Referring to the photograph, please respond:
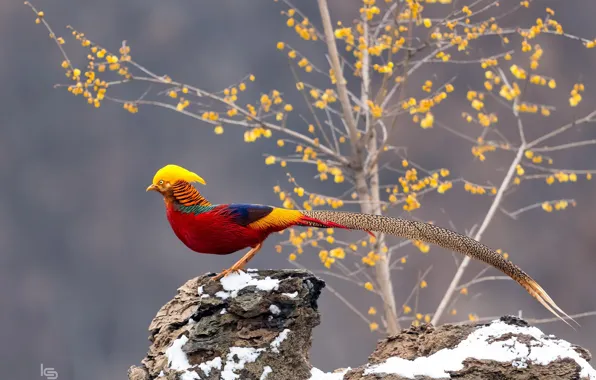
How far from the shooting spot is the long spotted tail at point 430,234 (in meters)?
3.55

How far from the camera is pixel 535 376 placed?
3361mm

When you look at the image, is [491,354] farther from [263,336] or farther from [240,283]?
[240,283]

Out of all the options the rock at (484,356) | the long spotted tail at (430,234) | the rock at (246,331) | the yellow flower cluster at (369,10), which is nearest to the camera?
the rock at (484,356)

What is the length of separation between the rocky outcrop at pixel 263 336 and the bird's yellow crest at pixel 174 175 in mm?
448

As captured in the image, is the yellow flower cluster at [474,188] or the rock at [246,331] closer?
the rock at [246,331]

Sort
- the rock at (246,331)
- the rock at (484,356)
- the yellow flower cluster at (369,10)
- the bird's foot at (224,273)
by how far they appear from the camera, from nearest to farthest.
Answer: the rock at (484,356)
the rock at (246,331)
the bird's foot at (224,273)
the yellow flower cluster at (369,10)

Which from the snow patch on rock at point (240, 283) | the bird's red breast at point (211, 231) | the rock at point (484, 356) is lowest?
the rock at point (484, 356)

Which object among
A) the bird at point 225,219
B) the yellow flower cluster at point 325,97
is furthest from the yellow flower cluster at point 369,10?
the bird at point 225,219

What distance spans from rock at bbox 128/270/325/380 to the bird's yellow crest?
460mm

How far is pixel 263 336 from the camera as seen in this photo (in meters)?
3.80

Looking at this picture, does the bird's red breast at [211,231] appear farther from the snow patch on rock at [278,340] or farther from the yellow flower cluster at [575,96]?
the yellow flower cluster at [575,96]

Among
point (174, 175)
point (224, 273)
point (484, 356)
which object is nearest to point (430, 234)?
point (484, 356)

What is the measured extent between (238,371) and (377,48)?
10.5 ft

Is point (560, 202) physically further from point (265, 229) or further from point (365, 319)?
point (265, 229)
